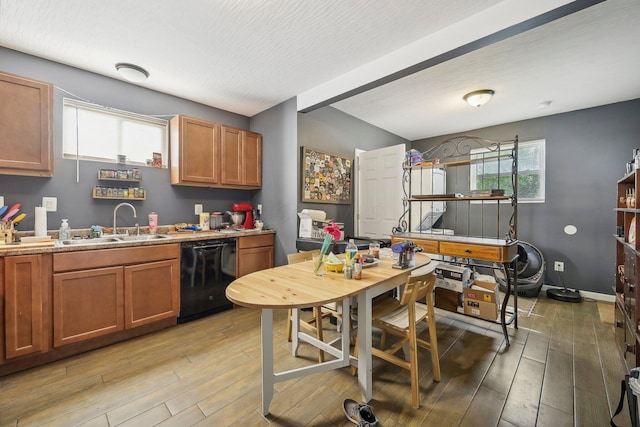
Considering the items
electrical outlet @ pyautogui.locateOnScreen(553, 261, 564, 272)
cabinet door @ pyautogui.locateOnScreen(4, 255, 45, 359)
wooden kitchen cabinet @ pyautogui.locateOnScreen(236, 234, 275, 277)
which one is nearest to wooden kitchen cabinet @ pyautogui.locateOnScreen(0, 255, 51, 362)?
cabinet door @ pyautogui.locateOnScreen(4, 255, 45, 359)

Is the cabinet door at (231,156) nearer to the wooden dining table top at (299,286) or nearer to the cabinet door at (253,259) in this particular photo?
the cabinet door at (253,259)

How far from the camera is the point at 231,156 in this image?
344cm

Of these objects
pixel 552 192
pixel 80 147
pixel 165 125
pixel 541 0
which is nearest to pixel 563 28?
pixel 541 0

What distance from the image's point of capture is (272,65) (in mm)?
2584

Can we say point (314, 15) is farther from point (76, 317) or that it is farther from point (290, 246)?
point (76, 317)

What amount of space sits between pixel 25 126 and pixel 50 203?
70cm

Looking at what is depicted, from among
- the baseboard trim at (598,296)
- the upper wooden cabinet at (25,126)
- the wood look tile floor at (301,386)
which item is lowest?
the wood look tile floor at (301,386)

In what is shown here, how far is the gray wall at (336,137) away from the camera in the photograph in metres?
3.37

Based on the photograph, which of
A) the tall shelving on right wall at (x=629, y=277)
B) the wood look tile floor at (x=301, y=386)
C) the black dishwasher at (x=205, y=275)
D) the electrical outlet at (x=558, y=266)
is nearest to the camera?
the wood look tile floor at (x=301, y=386)

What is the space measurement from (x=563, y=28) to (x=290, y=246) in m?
3.26

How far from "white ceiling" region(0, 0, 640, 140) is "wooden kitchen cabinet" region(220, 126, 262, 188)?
0.46 meters

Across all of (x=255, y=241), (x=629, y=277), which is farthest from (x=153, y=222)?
(x=629, y=277)

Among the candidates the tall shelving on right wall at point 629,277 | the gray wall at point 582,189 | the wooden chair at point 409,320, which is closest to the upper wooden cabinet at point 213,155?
the wooden chair at point 409,320

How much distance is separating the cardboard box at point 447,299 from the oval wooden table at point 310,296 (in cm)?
122
